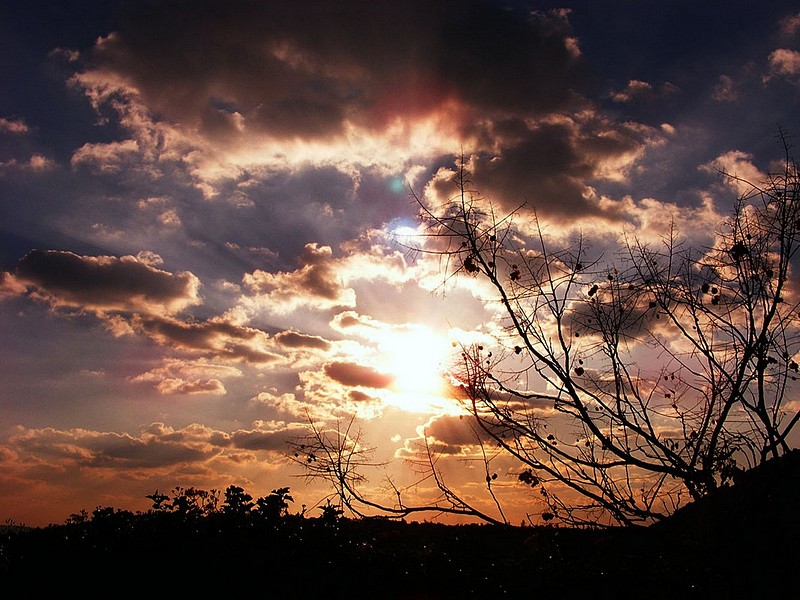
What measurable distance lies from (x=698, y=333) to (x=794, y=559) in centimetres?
490

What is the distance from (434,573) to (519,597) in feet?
5.33

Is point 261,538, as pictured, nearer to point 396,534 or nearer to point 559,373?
point 396,534

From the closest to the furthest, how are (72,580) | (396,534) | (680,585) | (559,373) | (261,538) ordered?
1. (559,373)
2. (680,585)
3. (72,580)
4. (261,538)
5. (396,534)

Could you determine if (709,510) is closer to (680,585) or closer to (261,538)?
(680,585)

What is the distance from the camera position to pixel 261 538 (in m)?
11.8

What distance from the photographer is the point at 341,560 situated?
37.0 ft

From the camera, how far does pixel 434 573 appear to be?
1090 cm

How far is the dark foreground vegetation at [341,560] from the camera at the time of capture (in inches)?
383

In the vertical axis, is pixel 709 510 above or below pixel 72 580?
above

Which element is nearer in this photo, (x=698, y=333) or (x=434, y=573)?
(x=698, y=333)

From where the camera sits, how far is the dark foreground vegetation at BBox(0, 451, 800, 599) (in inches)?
383

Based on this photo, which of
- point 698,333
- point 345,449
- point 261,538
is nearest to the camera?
point 698,333

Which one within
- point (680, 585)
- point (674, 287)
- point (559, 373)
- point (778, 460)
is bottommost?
point (680, 585)

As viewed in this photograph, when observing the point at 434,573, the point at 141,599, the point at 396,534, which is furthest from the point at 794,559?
the point at 141,599
